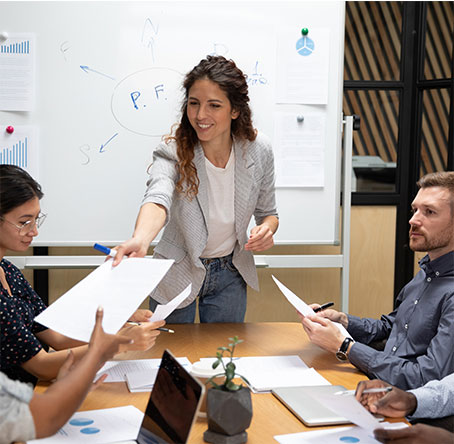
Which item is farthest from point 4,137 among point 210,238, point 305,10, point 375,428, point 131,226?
point 375,428

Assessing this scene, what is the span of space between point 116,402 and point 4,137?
167 centimetres

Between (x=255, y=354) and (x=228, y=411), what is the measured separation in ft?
1.96

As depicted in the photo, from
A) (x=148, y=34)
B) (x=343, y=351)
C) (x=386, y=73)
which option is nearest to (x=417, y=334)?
(x=343, y=351)

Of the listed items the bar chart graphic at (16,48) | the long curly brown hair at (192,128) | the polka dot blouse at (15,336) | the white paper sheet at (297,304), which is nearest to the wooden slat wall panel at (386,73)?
the long curly brown hair at (192,128)

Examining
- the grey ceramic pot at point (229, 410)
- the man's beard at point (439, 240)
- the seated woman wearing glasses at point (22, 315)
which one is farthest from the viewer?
the man's beard at point (439, 240)

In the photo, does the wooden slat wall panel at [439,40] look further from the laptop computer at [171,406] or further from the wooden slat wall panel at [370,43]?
the laptop computer at [171,406]

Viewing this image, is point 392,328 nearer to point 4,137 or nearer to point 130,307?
point 130,307

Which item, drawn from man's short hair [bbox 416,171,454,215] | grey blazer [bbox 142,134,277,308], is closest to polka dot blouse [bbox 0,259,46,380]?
grey blazer [bbox 142,134,277,308]

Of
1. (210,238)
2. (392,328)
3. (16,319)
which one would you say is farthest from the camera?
(210,238)

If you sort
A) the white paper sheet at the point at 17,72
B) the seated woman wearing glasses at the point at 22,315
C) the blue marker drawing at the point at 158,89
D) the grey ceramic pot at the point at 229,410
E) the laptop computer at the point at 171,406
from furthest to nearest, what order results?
1. the blue marker drawing at the point at 158,89
2. the white paper sheet at the point at 17,72
3. the seated woman wearing glasses at the point at 22,315
4. the grey ceramic pot at the point at 229,410
5. the laptop computer at the point at 171,406

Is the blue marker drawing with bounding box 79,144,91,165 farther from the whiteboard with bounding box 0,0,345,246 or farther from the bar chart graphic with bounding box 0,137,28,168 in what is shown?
the bar chart graphic with bounding box 0,137,28,168

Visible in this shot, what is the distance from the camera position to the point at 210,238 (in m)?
2.04

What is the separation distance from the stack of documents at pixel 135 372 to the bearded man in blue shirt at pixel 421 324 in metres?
0.46

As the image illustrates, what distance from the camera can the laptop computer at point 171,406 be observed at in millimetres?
940
